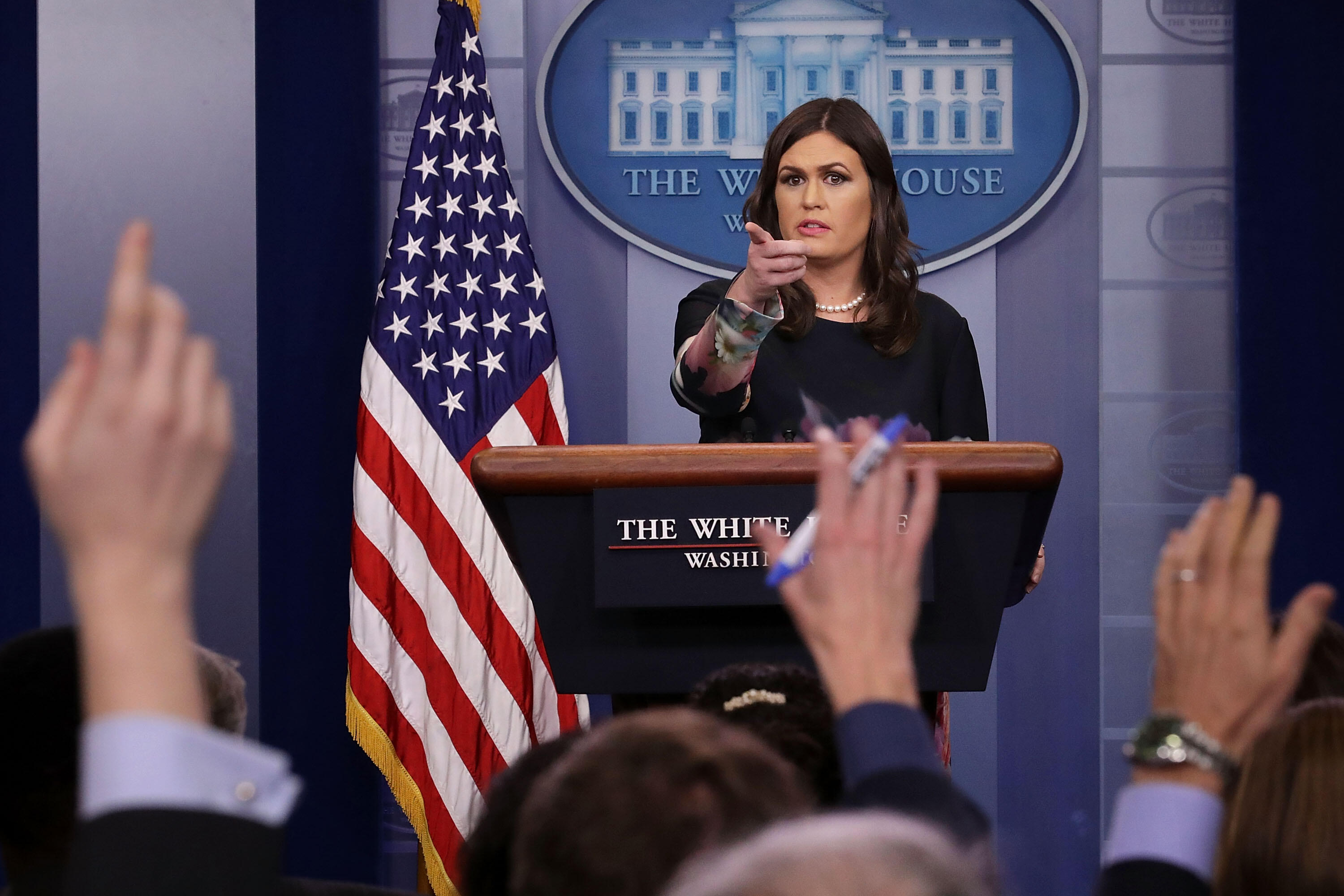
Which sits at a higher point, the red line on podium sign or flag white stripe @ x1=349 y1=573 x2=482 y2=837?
the red line on podium sign

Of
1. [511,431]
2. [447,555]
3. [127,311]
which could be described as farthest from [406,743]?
[127,311]

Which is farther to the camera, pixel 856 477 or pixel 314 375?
pixel 314 375

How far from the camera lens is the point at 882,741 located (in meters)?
0.87

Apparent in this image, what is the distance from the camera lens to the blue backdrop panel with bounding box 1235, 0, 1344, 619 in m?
3.64

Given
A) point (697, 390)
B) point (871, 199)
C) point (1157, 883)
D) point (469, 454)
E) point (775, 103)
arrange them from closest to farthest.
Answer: point (1157, 883) < point (697, 390) < point (871, 199) < point (469, 454) < point (775, 103)

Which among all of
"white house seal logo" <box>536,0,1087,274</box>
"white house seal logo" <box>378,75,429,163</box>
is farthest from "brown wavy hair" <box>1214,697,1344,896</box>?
"white house seal logo" <box>378,75,429,163</box>

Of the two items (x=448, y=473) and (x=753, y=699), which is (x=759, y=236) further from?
(x=448, y=473)

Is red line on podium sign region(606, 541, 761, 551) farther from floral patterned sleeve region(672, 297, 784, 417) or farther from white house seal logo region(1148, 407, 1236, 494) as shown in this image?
white house seal logo region(1148, 407, 1236, 494)

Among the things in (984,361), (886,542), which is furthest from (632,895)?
(984,361)

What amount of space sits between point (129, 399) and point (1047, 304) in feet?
11.8

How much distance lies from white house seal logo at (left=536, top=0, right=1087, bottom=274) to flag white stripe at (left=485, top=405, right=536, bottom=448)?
28.9 inches

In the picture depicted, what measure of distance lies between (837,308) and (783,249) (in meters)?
0.78

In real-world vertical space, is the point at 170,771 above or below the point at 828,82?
below

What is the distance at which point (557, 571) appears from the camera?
1.67 metres
